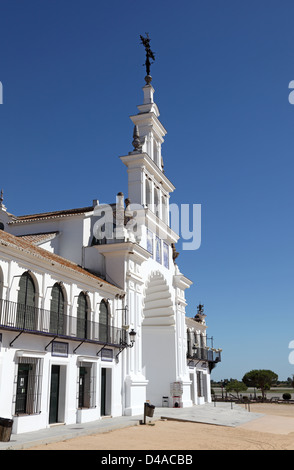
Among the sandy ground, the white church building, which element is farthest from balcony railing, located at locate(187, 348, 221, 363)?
the sandy ground

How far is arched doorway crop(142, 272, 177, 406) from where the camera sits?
30578 mm

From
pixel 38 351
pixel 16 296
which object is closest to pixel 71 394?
pixel 38 351

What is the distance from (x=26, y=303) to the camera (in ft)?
55.6

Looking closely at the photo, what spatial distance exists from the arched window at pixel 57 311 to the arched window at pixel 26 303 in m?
1.18

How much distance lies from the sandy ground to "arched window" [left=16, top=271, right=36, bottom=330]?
174 inches

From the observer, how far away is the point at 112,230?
26.5m

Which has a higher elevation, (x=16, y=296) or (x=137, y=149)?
(x=137, y=149)

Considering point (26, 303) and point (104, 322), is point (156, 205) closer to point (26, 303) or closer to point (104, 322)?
point (104, 322)

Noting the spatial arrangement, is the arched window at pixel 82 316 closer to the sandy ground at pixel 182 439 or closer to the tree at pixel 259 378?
the sandy ground at pixel 182 439

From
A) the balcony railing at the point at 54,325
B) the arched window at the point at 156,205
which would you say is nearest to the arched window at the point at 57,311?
the balcony railing at the point at 54,325

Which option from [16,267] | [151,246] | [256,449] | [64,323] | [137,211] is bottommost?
[256,449]
